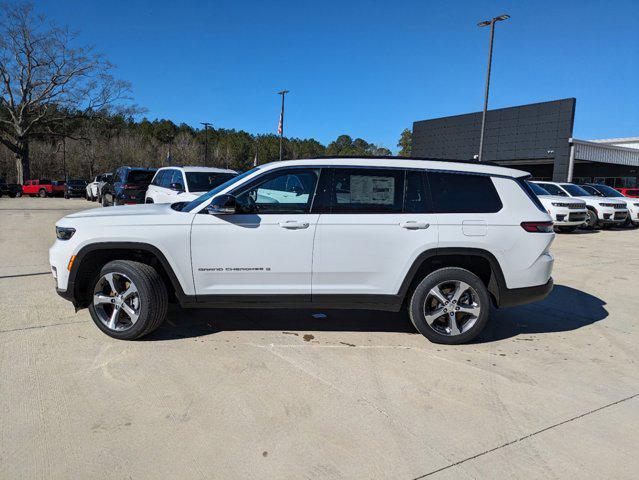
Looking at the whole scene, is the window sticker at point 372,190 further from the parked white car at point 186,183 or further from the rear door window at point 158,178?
the rear door window at point 158,178

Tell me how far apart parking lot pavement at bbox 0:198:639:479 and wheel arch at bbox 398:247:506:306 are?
0.58 metres

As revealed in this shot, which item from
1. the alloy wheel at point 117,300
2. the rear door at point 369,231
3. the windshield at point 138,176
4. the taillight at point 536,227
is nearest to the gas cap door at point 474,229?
the rear door at point 369,231

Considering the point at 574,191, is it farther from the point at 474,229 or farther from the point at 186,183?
the point at 474,229

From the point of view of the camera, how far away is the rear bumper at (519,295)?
4379mm

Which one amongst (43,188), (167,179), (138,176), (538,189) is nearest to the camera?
(167,179)

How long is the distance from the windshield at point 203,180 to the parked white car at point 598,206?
12.1 meters

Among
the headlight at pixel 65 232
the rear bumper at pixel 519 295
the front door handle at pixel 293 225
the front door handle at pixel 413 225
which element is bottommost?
the rear bumper at pixel 519 295

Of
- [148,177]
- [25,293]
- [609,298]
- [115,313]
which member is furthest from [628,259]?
[148,177]

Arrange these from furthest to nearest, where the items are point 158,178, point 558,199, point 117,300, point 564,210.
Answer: point 558,199
point 564,210
point 158,178
point 117,300

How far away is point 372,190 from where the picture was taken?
4.28 meters

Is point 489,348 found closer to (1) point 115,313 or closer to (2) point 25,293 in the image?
(1) point 115,313

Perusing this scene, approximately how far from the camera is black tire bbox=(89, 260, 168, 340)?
4.14 meters

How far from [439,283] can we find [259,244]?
174 centimetres

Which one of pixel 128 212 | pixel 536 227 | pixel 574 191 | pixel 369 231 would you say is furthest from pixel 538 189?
pixel 128 212
